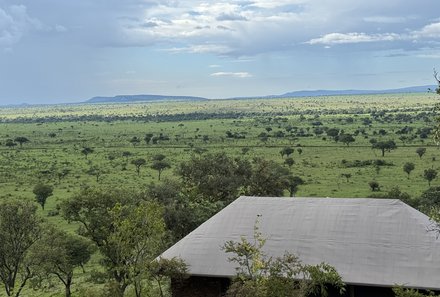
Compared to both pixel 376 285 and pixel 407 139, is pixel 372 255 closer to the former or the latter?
pixel 376 285

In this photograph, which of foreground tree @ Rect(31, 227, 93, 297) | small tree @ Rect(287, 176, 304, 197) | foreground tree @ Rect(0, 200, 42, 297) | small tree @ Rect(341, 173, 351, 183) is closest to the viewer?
foreground tree @ Rect(31, 227, 93, 297)

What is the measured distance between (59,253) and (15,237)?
246 centimetres

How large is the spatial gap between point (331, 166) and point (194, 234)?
50612 mm

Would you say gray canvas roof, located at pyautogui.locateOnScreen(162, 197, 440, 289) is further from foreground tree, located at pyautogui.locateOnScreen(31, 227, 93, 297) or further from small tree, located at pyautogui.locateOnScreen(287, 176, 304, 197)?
small tree, located at pyautogui.locateOnScreen(287, 176, 304, 197)

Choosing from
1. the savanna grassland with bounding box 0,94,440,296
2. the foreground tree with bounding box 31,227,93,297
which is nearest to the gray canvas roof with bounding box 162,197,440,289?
the foreground tree with bounding box 31,227,93,297

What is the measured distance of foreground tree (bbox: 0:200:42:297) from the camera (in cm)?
2531

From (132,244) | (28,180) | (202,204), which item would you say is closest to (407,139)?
(28,180)

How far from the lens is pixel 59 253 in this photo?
24969 mm

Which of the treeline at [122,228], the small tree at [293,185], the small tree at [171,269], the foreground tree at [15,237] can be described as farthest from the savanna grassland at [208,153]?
the small tree at [171,269]

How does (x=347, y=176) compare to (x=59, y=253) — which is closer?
(x=59, y=253)

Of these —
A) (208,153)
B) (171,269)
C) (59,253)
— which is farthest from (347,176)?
(171,269)

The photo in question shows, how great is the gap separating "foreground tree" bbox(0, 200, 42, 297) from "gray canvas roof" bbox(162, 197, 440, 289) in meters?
8.46

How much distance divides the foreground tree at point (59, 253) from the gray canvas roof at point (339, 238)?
6.66 meters

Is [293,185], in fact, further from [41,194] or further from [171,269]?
[171,269]
